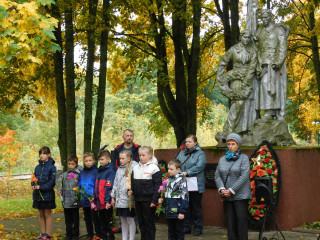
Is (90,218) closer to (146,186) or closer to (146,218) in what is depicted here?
(146,218)

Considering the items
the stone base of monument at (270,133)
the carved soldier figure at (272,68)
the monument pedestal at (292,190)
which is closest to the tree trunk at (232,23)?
the carved soldier figure at (272,68)

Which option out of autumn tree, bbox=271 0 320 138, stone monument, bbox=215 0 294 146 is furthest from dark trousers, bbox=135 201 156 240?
autumn tree, bbox=271 0 320 138

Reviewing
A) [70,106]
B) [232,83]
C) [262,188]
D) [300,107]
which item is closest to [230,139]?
[262,188]

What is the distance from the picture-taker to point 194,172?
910 centimetres

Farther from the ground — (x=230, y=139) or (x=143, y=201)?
(x=230, y=139)

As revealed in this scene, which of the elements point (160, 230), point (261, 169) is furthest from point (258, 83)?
point (160, 230)

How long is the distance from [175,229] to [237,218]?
943mm

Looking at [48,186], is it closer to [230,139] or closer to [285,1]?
[230,139]

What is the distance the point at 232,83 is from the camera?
11211mm

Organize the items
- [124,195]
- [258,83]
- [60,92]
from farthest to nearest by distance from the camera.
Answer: [60,92], [258,83], [124,195]

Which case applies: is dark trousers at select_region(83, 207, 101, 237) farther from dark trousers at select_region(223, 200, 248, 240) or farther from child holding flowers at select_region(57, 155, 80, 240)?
dark trousers at select_region(223, 200, 248, 240)

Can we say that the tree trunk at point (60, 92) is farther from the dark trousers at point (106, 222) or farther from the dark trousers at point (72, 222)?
the dark trousers at point (106, 222)

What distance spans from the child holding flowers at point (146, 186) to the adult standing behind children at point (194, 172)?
1607mm

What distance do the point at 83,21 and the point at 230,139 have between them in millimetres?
8190
